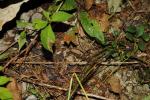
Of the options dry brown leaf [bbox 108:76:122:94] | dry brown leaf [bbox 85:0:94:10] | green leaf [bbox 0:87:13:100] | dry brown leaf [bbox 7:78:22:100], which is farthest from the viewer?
dry brown leaf [bbox 85:0:94:10]

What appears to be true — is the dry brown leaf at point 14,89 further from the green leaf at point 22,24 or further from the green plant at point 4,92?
the green leaf at point 22,24

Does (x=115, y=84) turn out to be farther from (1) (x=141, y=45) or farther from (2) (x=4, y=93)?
(2) (x=4, y=93)

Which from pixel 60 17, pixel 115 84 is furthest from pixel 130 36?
pixel 60 17

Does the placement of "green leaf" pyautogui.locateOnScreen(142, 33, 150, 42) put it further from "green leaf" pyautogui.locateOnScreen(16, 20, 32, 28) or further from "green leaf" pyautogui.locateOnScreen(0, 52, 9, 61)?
"green leaf" pyautogui.locateOnScreen(0, 52, 9, 61)

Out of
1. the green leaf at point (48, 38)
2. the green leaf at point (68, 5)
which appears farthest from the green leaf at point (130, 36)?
the green leaf at point (48, 38)

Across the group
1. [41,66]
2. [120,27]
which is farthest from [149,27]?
[41,66]

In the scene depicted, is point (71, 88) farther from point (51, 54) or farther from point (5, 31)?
point (5, 31)

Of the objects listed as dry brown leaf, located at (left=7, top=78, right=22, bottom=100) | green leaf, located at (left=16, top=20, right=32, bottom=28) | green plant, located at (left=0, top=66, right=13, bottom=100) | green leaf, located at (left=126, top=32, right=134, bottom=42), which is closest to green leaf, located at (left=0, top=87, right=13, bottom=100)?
green plant, located at (left=0, top=66, right=13, bottom=100)

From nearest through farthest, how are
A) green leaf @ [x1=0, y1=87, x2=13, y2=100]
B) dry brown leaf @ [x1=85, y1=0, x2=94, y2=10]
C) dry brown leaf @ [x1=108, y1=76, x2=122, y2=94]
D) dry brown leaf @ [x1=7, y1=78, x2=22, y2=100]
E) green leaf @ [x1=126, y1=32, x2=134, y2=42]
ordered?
green leaf @ [x1=0, y1=87, x2=13, y2=100] → dry brown leaf @ [x1=7, y1=78, x2=22, y2=100] → dry brown leaf @ [x1=108, y1=76, x2=122, y2=94] → green leaf @ [x1=126, y1=32, x2=134, y2=42] → dry brown leaf @ [x1=85, y1=0, x2=94, y2=10]
